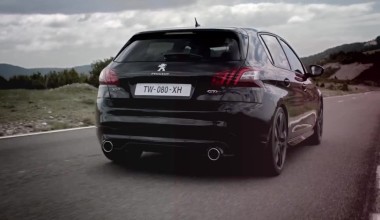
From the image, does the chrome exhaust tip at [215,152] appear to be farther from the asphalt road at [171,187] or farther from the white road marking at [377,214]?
the white road marking at [377,214]

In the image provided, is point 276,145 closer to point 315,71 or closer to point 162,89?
point 162,89

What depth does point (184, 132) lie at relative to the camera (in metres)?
4.99

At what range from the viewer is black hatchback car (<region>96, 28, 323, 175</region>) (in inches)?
195

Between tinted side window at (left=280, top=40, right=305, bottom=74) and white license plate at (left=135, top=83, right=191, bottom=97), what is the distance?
2.30 metres

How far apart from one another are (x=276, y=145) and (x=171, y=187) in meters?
1.36

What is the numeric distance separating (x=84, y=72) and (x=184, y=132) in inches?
969

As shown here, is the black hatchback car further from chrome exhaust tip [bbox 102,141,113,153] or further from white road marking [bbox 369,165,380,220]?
white road marking [bbox 369,165,380,220]

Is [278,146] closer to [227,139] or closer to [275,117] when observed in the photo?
[275,117]

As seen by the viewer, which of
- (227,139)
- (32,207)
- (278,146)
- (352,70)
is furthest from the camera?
A: (352,70)

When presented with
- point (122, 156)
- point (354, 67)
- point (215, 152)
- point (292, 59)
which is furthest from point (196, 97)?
point (354, 67)

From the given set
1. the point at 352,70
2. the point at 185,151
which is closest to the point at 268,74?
the point at 185,151

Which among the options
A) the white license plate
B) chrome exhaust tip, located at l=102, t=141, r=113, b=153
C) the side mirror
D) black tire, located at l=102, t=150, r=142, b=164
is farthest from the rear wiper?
the side mirror

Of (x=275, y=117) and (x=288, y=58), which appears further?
(x=288, y=58)

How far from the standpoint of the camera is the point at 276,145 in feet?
18.2
